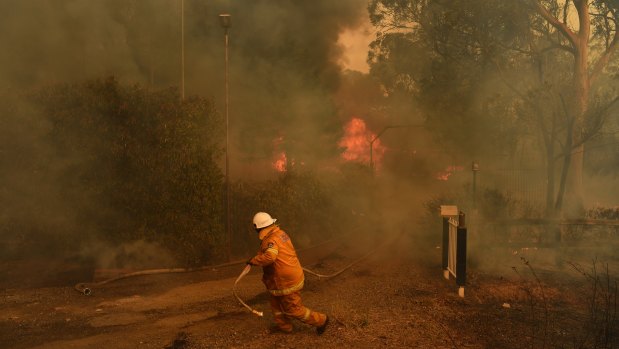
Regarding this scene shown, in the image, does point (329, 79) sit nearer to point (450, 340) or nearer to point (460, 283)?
point (460, 283)

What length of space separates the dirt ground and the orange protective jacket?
2.05 ft

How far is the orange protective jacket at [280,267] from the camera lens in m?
5.87

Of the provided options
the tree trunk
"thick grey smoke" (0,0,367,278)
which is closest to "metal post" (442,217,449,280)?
the tree trunk

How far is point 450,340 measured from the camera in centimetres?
591

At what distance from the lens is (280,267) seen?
5.94m

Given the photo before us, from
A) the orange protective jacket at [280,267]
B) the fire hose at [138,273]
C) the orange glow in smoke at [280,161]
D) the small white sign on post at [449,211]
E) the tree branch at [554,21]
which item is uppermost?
the tree branch at [554,21]

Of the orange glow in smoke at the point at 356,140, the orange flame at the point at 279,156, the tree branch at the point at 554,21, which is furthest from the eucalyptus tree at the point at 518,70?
the orange glow in smoke at the point at 356,140

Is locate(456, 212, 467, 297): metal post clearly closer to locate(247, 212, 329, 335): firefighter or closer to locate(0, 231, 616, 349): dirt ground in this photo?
locate(0, 231, 616, 349): dirt ground

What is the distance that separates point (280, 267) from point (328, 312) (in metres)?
1.43

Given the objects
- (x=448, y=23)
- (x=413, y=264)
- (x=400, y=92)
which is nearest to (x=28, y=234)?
(x=413, y=264)

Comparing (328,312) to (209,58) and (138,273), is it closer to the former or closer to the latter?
(138,273)

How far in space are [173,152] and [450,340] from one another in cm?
660

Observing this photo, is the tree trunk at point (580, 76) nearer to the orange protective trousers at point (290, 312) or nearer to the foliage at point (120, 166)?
the foliage at point (120, 166)

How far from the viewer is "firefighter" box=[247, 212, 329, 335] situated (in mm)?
5926
